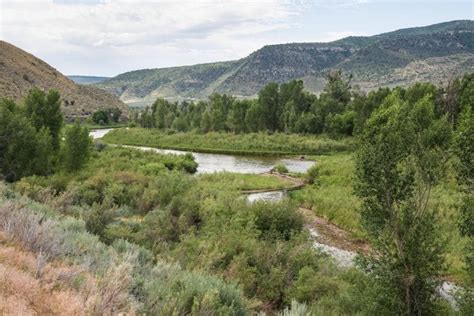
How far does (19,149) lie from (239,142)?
47371 millimetres

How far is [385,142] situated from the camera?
39.8 feet

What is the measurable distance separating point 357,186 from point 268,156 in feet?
182

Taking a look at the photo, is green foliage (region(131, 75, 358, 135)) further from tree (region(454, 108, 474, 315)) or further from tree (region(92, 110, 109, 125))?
tree (region(454, 108, 474, 315))

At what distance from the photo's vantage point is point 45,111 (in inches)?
1606

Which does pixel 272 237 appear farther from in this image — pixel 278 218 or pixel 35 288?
pixel 35 288

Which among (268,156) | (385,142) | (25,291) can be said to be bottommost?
(268,156)

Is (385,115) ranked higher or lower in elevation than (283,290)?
higher

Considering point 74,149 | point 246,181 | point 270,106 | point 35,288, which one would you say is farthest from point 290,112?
point 35,288

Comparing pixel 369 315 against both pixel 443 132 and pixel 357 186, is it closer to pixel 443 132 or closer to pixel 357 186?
pixel 357 186

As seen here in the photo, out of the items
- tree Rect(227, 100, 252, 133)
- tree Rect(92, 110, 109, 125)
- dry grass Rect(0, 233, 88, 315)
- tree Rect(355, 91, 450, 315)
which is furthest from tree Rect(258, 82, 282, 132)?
dry grass Rect(0, 233, 88, 315)

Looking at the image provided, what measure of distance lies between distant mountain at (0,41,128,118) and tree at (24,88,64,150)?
6232 cm

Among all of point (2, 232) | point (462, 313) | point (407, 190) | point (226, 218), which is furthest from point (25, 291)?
point (226, 218)

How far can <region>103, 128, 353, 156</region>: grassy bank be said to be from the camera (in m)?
68.9

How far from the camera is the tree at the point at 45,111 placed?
4000cm
